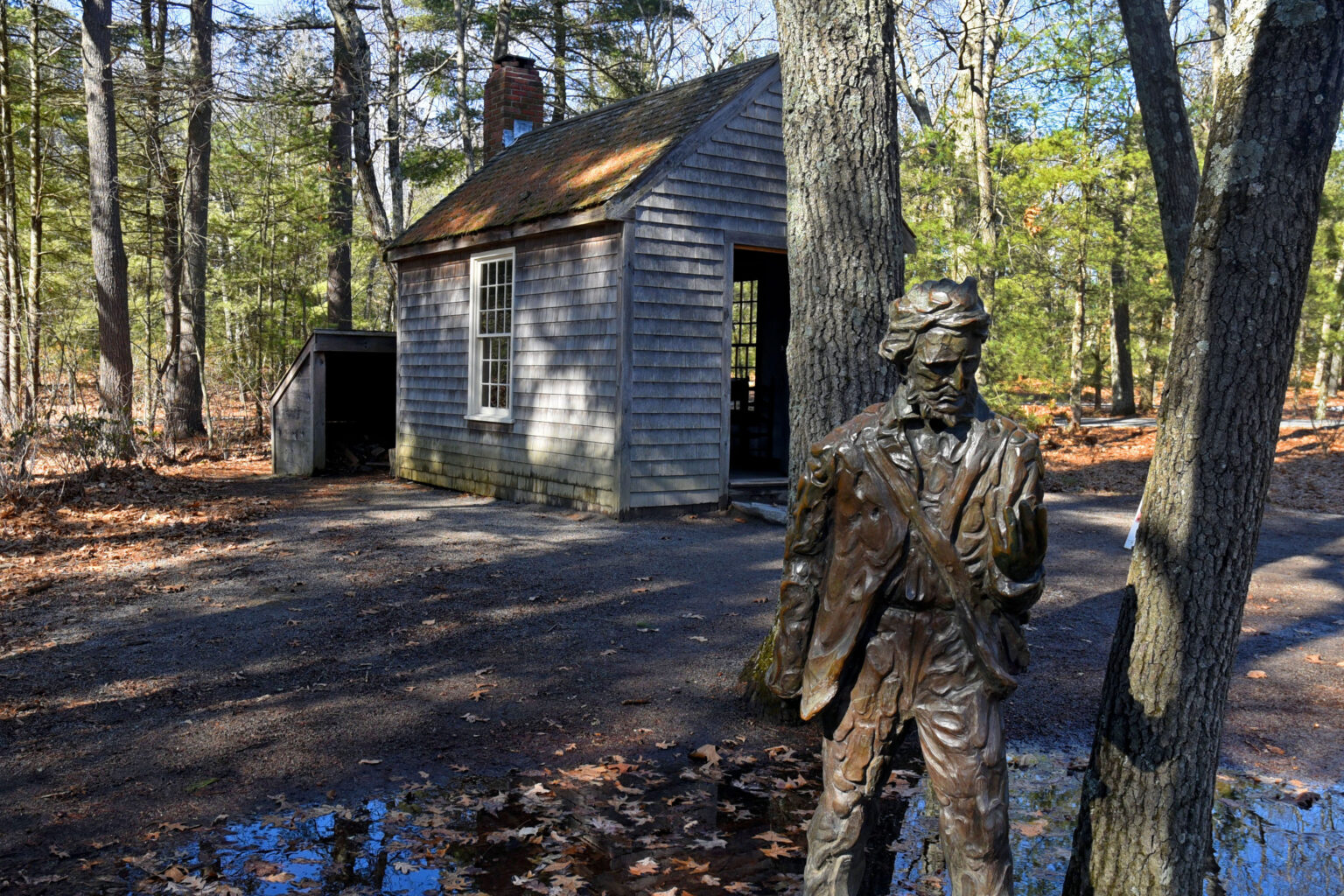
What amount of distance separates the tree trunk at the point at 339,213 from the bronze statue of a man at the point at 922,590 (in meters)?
22.3

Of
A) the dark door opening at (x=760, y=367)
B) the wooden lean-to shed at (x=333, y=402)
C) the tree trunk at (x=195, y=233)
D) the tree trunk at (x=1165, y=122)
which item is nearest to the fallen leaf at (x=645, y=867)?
the tree trunk at (x=1165, y=122)

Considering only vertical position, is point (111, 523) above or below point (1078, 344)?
below

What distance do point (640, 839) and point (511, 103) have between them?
16.2m

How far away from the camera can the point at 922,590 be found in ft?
9.96

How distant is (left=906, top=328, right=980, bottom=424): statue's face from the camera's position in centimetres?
293

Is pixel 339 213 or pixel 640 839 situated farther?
pixel 339 213

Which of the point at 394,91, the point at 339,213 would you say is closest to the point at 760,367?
the point at 394,91

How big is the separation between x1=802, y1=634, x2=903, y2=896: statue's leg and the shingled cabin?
9210 mm

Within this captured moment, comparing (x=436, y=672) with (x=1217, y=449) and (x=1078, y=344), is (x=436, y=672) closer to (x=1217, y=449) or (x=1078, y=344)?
(x=1217, y=449)

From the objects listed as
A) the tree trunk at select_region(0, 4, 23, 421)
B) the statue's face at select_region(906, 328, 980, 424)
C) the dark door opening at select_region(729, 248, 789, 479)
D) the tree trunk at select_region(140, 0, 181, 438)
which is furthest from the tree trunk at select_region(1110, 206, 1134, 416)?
the statue's face at select_region(906, 328, 980, 424)

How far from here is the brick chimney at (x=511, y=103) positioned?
1831 cm

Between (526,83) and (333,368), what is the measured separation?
6.61m

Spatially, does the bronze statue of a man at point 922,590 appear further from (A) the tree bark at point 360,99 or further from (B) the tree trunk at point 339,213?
(B) the tree trunk at point 339,213

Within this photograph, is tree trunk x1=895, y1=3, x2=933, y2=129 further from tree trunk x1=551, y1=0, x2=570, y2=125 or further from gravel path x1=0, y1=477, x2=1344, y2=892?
gravel path x1=0, y1=477, x2=1344, y2=892
